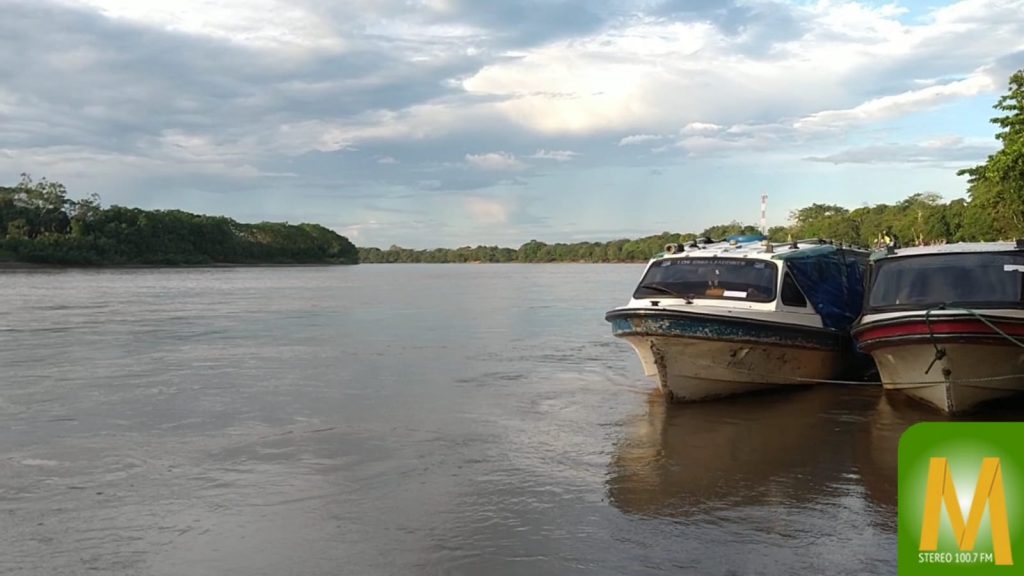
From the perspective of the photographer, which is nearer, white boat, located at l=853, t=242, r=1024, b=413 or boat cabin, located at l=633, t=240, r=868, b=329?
white boat, located at l=853, t=242, r=1024, b=413

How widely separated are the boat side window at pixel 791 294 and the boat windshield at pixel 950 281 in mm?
1160

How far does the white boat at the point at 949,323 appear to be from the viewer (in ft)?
31.8

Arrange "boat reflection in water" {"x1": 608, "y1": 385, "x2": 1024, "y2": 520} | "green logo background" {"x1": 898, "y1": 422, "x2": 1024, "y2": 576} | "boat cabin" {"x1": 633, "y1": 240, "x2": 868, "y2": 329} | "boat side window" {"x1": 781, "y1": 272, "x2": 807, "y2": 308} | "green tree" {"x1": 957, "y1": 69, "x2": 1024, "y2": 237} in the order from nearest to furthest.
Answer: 1. "green logo background" {"x1": 898, "y1": 422, "x2": 1024, "y2": 576}
2. "boat reflection in water" {"x1": 608, "y1": 385, "x2": 1024, "y2": 520}
3. "boat cabin" {"x1": 633, "y1": 240, "x2": 868, "y2": 329}
4. "boat side window" {"x1": 781, "y1": 272, "x2": 807, "y2": 308}
5. "green tree" {"x1": 957, "y1": 69, "x2": 1024, "y2": 237}

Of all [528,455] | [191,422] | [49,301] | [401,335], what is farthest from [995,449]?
[49,301]

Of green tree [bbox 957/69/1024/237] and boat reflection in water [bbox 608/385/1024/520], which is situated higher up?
green tree [bbox 957/69/1024/237]

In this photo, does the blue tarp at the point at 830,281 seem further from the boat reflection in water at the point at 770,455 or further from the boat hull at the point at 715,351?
the boat reflection in water at the point at 770,455

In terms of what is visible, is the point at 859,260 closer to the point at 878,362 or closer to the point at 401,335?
the point at 878,362

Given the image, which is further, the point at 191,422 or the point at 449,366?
the point at 449,366

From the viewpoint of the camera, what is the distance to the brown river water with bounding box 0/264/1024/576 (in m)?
6.14

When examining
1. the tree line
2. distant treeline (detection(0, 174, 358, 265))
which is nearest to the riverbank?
distant treeline (detection(0, 174, 358, 265))

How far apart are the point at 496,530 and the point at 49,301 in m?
35.0

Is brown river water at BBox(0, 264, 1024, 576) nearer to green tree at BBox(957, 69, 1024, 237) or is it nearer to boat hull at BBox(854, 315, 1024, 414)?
boat hull at BBox(854, 315, 1024, 414)

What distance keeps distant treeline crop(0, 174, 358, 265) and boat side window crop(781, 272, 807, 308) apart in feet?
305

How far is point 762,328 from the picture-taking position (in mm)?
11609
